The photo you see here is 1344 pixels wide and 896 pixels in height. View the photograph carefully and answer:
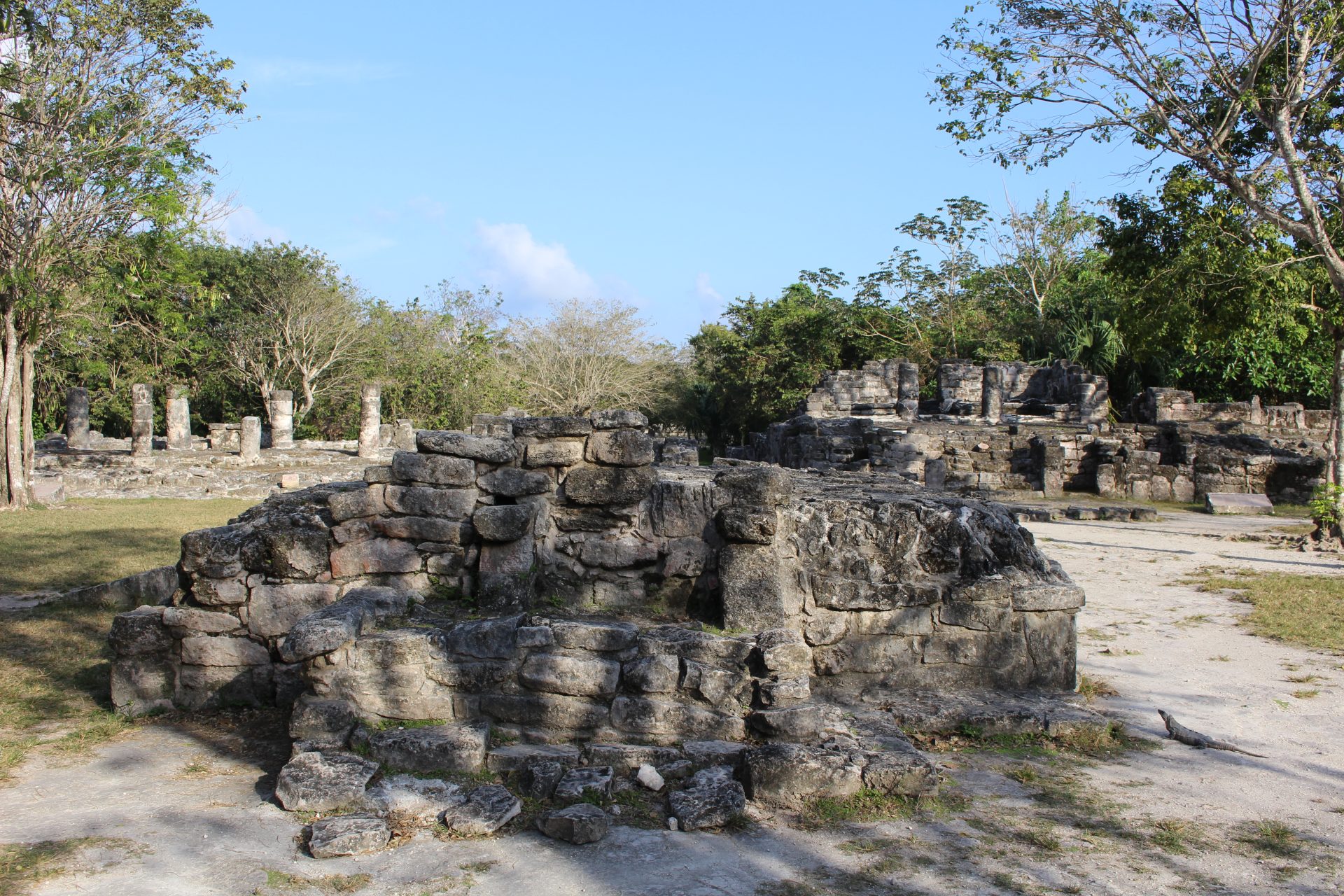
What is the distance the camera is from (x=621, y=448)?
571cm

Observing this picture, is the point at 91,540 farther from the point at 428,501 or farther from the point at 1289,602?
the point at 1289,602

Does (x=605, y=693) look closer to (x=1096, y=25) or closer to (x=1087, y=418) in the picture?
(x=1096, y=25)

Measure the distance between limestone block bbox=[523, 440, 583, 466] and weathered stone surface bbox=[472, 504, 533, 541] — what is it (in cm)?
37

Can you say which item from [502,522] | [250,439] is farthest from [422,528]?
[250,439]

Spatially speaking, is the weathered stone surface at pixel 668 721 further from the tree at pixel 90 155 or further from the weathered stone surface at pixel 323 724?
the tree at pixel 90 155

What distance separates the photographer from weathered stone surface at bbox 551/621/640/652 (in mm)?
4758

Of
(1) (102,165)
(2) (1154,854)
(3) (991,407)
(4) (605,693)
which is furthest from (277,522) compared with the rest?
(3) (991,407)

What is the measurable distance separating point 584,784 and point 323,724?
1.24m

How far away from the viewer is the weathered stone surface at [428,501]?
18.1ft

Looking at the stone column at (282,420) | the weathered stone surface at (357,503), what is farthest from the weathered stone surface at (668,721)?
the stone column at (282,420)

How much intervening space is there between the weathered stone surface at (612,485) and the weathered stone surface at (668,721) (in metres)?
1.39

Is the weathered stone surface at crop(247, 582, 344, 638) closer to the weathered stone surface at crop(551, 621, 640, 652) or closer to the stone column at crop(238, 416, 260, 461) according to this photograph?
the weathered stone surface at crop(551, 621, 640, 652)

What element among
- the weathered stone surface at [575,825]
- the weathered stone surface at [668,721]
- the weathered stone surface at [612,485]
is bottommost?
the weathered stone surface at [575,825]

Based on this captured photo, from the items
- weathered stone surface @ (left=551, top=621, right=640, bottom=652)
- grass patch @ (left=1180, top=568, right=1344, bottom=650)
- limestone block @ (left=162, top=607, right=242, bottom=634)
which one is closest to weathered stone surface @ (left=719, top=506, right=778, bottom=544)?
weathered stone surface @ (left=551, top=621, right=640, bottom=652)
